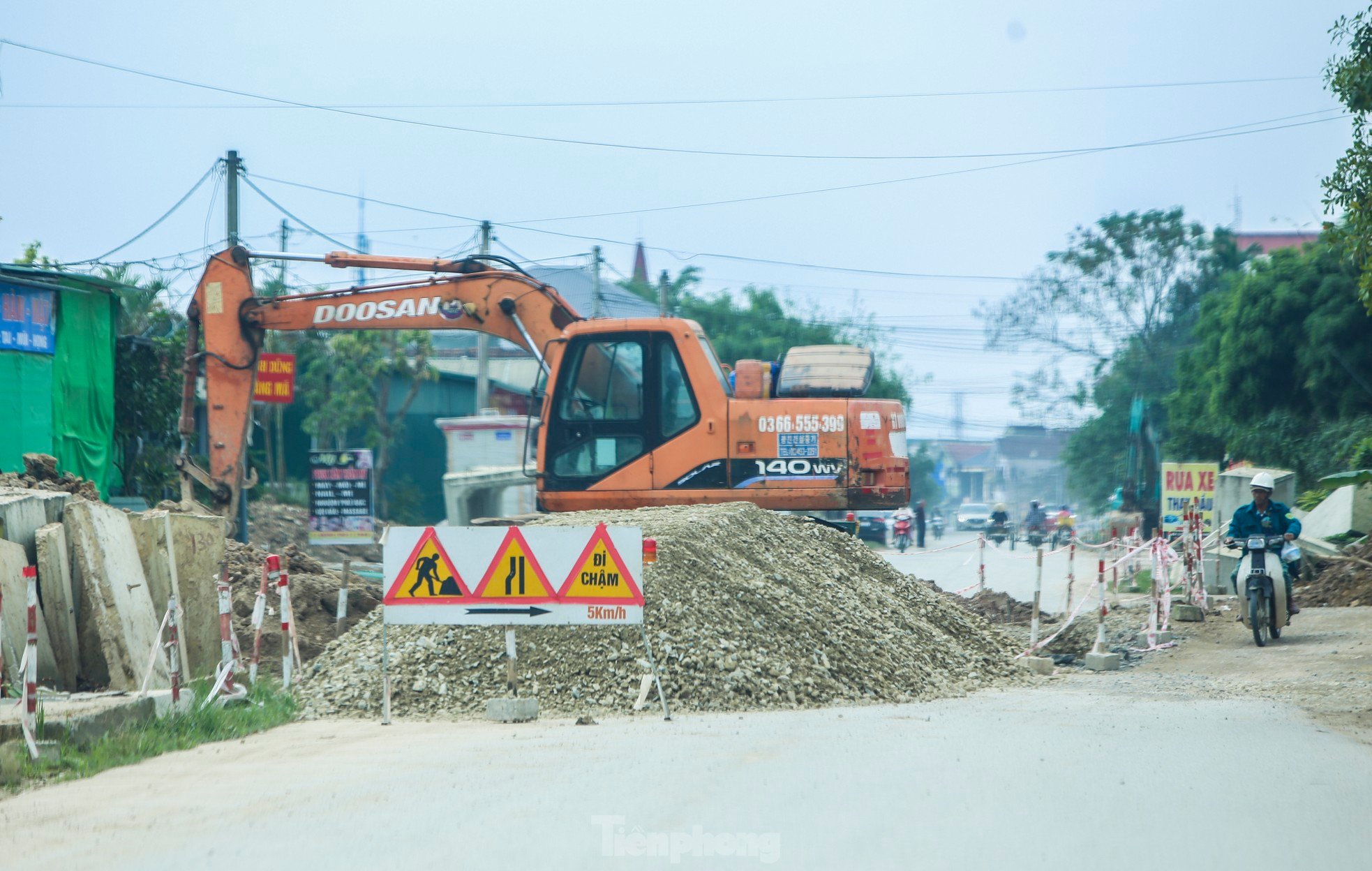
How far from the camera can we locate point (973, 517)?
6359 cm

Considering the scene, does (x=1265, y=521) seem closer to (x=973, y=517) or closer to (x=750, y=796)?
(x=750, y=796)

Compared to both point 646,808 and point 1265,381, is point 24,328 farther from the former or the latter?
point 1265,381

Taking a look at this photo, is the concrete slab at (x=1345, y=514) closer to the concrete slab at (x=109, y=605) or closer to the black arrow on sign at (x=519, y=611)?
the black arrow on sign at (x=519, y=611)

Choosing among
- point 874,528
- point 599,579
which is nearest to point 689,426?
point 599,579

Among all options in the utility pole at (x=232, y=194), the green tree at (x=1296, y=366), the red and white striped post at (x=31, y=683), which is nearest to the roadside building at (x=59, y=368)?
the utility pole at (x=232, y=194)

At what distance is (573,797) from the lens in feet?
20.7

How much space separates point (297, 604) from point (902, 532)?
29.2 metres

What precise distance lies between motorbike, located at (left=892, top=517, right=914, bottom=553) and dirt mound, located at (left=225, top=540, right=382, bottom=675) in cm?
2697

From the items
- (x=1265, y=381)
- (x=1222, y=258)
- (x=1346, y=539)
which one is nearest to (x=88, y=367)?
(x=1346, y=539)

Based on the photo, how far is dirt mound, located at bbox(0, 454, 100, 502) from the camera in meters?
13.4

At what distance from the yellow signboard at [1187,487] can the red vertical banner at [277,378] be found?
685 inches

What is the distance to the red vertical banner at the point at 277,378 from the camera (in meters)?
22.7

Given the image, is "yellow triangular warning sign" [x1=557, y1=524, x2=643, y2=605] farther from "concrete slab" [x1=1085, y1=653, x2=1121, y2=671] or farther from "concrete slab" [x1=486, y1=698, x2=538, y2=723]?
"concrete slab" [x1=1085, y1=653, x2=1121, y2=671]

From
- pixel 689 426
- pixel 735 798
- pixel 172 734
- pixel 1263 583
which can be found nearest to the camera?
pixel 735 798
